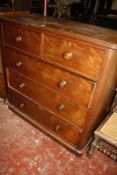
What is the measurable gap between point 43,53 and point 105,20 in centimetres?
127

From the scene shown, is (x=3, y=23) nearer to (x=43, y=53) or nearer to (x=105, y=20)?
(x=43, y=53)

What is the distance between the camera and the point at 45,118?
152 centimetres

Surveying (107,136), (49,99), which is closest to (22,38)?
(49,99)

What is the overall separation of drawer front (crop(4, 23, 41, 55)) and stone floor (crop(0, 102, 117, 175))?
0.91 metres

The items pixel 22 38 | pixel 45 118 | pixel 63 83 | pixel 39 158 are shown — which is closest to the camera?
pixel 63 83

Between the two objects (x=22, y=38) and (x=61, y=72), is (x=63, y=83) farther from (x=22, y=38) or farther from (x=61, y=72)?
(x=22, y=38)

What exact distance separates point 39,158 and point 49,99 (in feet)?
1.87

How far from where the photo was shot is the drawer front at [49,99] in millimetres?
1209

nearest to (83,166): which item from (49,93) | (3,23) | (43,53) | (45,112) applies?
(45,112)

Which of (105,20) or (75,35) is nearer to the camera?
(75,35)

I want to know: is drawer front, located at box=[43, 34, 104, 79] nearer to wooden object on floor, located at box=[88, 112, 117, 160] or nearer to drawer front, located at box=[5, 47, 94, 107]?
drawer front, located at box=[5, 47, 94, 107]

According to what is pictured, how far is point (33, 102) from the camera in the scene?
60.6 inches

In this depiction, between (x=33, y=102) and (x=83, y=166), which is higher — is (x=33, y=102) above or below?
above

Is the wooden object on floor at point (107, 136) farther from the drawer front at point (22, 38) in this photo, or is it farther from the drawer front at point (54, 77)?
the drawer front at point (22, 38)
